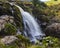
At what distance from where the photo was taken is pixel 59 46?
11.5m

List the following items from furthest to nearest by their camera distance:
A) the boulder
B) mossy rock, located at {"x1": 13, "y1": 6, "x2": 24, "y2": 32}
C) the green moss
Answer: the boulder < mossy rock, located at {"x1": 13, "y1": 6, "x2": 24, "y2": 32} < the green moss

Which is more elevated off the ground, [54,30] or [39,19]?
Result: [39,19]

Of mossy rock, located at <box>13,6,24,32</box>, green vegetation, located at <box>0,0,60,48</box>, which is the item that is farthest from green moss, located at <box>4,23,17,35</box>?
mossy rock, located at <box>13,6,24,32</box>

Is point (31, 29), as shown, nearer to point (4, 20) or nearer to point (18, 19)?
point (18, 19)

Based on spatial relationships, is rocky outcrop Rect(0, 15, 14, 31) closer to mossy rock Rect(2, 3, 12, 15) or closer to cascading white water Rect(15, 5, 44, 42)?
mossy rock Rect(2, 3, 12, 15)

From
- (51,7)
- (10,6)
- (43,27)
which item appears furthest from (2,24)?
(51,7)

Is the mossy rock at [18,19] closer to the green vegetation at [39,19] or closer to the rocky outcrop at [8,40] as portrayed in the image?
the green vegetation at [39,19]

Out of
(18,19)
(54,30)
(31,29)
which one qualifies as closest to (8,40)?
(18,19)

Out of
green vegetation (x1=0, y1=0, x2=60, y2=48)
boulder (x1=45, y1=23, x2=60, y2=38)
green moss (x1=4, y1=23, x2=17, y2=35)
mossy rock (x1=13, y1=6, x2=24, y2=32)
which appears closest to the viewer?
green vegetation (x1=0, y1=0, x2=60, y2=48)

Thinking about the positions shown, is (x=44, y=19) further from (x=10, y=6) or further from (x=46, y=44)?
(x=46, y=44)

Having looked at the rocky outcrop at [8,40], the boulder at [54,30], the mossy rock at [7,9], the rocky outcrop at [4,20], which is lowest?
the boulder at [54,30]

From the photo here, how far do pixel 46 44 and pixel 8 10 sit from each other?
3.64 meters

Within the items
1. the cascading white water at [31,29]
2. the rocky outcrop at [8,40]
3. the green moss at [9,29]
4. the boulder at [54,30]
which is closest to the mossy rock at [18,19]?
the cascading white water at [31,29]

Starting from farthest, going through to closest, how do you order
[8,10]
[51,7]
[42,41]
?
[51,7] < [8,10] < [42,41]
